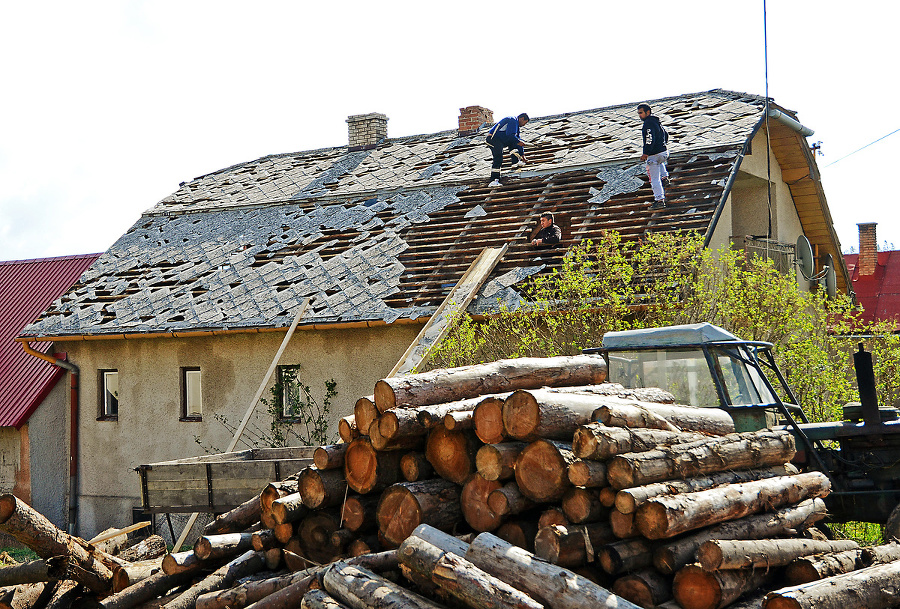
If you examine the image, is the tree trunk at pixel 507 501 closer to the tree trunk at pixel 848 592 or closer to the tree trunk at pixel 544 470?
the tree trunk at pixel 544 470

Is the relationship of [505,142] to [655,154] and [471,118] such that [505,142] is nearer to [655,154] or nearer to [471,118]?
[655,154]

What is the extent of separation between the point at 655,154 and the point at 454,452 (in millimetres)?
9898

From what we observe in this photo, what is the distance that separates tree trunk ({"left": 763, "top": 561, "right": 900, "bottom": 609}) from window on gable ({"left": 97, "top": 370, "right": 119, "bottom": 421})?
14128 millimetres

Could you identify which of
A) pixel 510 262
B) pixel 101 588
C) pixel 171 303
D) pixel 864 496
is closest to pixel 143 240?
pixel 171 303

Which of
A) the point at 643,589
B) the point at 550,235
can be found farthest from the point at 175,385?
the point at 643,589

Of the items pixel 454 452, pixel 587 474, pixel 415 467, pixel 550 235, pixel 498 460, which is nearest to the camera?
pixel 587 474

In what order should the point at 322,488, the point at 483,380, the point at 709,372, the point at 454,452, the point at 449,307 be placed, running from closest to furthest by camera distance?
1. the point at 454,452
2. the point at 322,488
3. the point at 483,380
4. the point at 709,372
5. the point at 449,307

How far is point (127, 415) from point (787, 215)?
1361cm

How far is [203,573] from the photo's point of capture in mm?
7391

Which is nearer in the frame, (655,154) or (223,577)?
(223,577)

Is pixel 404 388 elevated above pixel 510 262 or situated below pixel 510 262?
below

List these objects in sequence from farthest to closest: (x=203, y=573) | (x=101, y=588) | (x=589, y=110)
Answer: (x=589, y=110) < (x=101, y=588) < (x=203, y=573)

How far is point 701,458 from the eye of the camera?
6.34 m

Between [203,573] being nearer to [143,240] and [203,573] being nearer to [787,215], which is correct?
[143,240]
